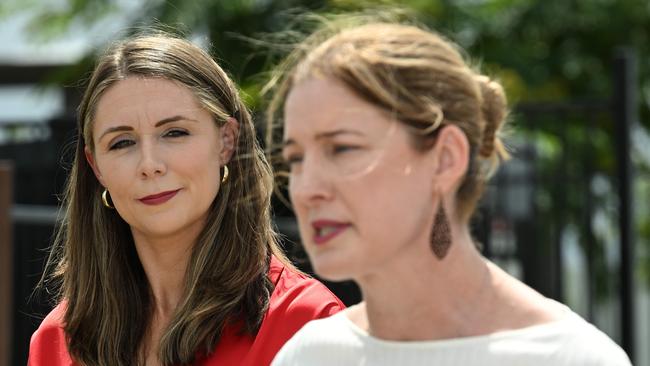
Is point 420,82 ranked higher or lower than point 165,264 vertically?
higher

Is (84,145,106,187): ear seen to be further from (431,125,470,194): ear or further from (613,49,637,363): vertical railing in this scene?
(613,49,637,363): vertical railing

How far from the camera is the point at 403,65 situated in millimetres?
2029

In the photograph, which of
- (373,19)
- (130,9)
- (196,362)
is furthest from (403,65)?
(130,9)

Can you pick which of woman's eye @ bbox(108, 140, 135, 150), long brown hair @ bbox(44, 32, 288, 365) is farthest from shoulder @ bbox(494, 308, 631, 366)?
woman's eye @ bbox(108, 140, 135, 150)

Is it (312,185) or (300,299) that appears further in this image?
(300,299)

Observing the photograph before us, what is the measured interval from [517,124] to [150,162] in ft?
10.8

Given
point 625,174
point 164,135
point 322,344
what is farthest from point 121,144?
point 625,174

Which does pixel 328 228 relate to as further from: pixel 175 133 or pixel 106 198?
pixel 106 198

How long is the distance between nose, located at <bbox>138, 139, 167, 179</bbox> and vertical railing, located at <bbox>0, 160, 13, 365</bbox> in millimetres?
2603

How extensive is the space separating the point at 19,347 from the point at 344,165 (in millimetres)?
4135

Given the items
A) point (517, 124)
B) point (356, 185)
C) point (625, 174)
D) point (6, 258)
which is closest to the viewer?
point (356, 185)

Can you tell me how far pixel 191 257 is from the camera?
3045 mm

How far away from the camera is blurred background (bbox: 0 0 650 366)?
18.6 feet

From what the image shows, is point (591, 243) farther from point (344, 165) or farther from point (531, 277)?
point (344, 165)
